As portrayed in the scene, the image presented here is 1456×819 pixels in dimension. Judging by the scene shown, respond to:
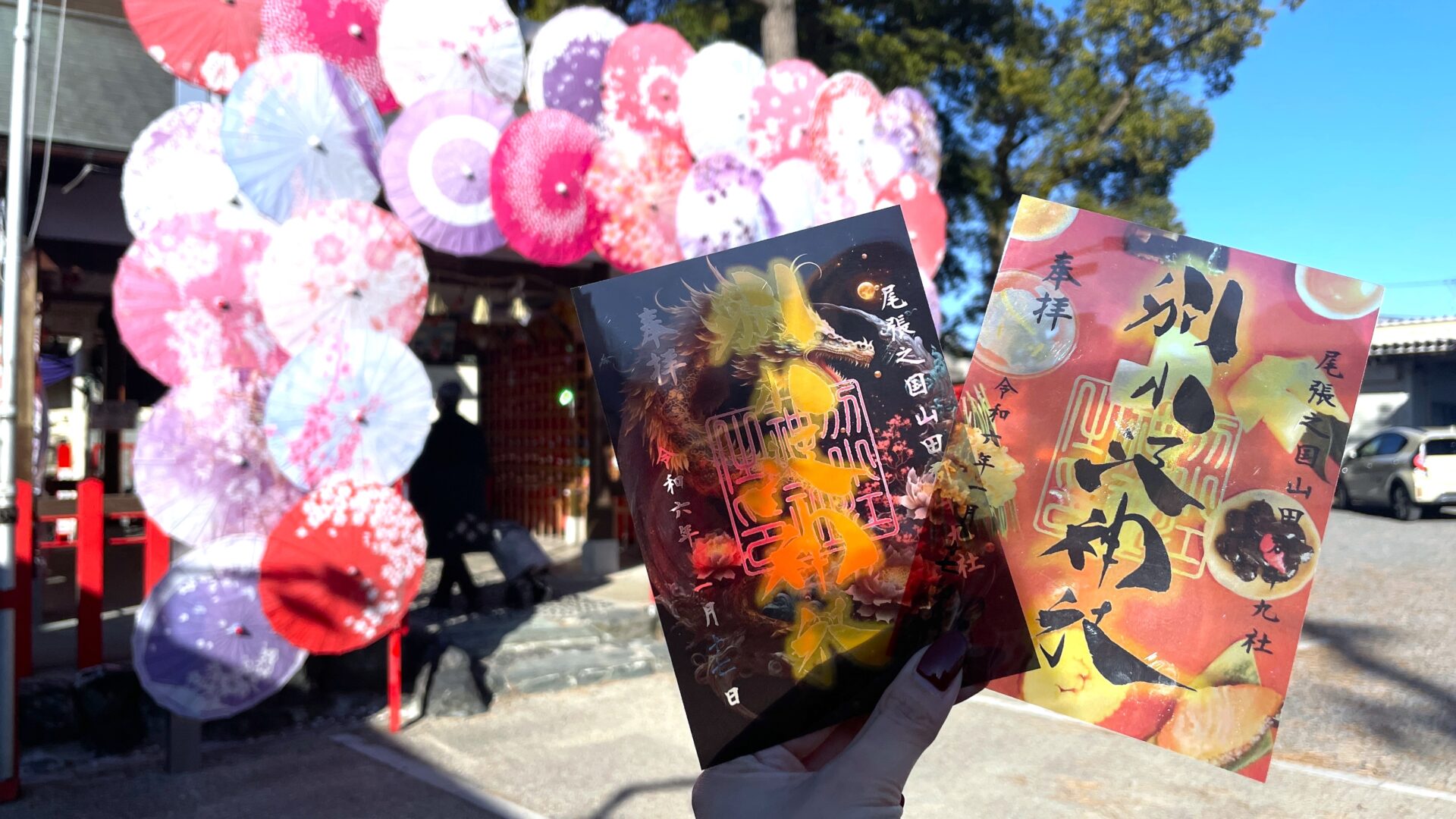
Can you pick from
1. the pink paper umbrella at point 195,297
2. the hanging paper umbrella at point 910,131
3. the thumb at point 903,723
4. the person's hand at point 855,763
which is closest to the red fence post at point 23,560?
the pink paper umbrella at point 195,297

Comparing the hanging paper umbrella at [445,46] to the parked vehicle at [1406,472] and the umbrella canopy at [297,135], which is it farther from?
the parked vehicle at [1406,472]

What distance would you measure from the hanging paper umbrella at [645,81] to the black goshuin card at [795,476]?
555 cm

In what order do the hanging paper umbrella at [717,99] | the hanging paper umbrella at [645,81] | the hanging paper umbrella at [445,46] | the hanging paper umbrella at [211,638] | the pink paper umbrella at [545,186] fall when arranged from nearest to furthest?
the hanging paper umbrella at [211,638]
the hanging paper umbrella at [445,46]
the pink paper umbrella at [545,186]
the hanging paper umbrella at [645,81]
the hanging paper umbrella at [717,99]

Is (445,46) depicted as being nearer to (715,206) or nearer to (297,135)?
(297,135)

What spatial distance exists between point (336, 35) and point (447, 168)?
911mm

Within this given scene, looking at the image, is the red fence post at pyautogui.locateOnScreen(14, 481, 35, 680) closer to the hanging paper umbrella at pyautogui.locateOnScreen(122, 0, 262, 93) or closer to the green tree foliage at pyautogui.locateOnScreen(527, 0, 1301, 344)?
the hanging paper umbrella at pyautogui.locateOnScreen(122, 0, 262, 93)

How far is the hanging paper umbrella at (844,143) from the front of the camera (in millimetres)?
7285

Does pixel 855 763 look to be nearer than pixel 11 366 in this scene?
Yes

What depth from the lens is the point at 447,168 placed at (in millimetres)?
5508

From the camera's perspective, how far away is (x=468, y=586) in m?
7.90

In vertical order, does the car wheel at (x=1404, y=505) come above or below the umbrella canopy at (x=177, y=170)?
below

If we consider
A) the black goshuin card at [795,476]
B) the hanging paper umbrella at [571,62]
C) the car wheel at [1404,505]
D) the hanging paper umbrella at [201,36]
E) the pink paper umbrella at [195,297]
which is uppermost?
the hanging paper umbrella at [571,62]

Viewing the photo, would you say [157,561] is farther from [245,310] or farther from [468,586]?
[468,586]

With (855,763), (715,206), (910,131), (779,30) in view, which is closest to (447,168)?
(715,206)
